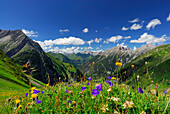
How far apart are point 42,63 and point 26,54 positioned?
38.8 metres

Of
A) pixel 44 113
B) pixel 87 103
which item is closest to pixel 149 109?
pixel 87 103

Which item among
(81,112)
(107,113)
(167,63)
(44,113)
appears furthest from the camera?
(167,63)

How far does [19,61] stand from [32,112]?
668 feet

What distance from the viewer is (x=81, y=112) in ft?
9.81

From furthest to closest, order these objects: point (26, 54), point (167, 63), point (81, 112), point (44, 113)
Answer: point (26, 54), point (167, 63), point (44, 113), point (81, 112)

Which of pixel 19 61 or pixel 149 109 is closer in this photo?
pixel 149 109

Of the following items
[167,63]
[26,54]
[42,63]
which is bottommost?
[167,63]

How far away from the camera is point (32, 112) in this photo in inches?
128

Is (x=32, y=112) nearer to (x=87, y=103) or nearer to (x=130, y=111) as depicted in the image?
(x=87, y=103)

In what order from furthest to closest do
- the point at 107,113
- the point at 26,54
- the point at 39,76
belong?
the point at 26,54 → the point at 39,76 → the point at 107,113

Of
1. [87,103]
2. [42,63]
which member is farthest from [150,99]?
[42,63]

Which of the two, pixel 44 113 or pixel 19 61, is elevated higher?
pixel 19 61

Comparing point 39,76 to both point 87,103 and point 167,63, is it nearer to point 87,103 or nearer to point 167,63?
point 87,103

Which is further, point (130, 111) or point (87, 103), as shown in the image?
point (87, 103)
